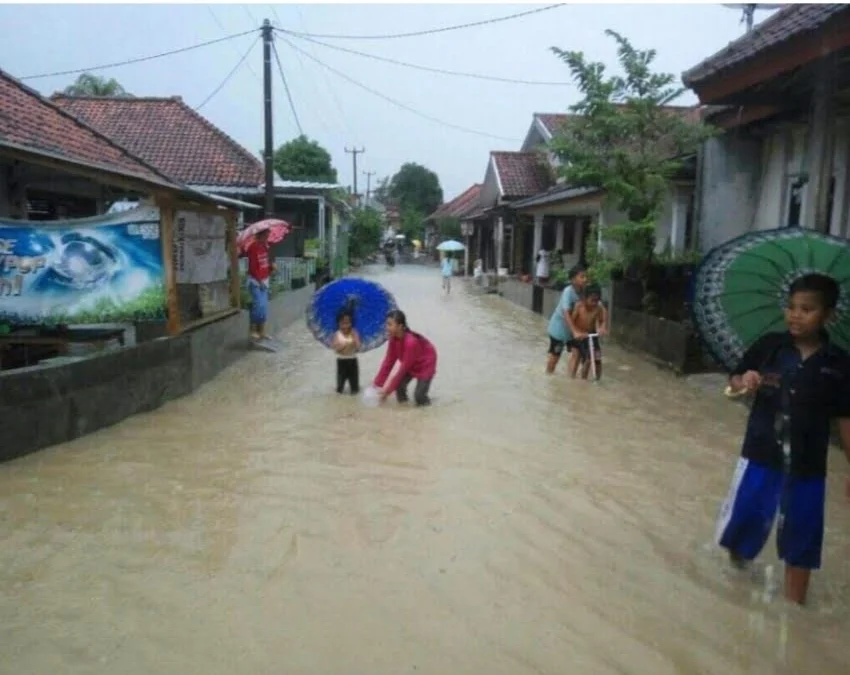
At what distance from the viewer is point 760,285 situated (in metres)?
4.12

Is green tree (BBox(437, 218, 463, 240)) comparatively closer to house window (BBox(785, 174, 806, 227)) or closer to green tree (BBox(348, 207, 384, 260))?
green tree (BBox(348, 207, 384, 260))

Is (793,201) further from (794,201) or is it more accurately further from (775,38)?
(775,38)

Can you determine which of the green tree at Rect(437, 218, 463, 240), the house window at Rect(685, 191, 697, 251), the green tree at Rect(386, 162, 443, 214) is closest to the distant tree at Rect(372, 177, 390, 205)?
the green tree at Rect(386, 162, 443, 214)

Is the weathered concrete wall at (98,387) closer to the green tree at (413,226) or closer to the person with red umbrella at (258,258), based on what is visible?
the person with red umbrella at (258,258)

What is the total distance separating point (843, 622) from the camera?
3.57 meters

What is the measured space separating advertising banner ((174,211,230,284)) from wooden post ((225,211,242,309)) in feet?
1.60

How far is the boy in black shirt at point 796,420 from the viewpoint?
339cm

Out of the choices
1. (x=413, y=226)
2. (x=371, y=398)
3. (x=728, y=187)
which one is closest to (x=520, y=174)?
(x=728, y=187)

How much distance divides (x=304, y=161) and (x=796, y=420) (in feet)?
114

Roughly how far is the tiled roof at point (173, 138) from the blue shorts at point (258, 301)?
928 cm

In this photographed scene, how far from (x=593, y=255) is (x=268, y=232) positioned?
5.93m

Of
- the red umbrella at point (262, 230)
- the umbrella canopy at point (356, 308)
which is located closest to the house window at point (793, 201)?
the umbrella canopy at point (356, 308)

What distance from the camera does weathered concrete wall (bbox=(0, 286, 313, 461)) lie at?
18.6 feet

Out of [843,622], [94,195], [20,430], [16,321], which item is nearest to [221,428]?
[20,430]
